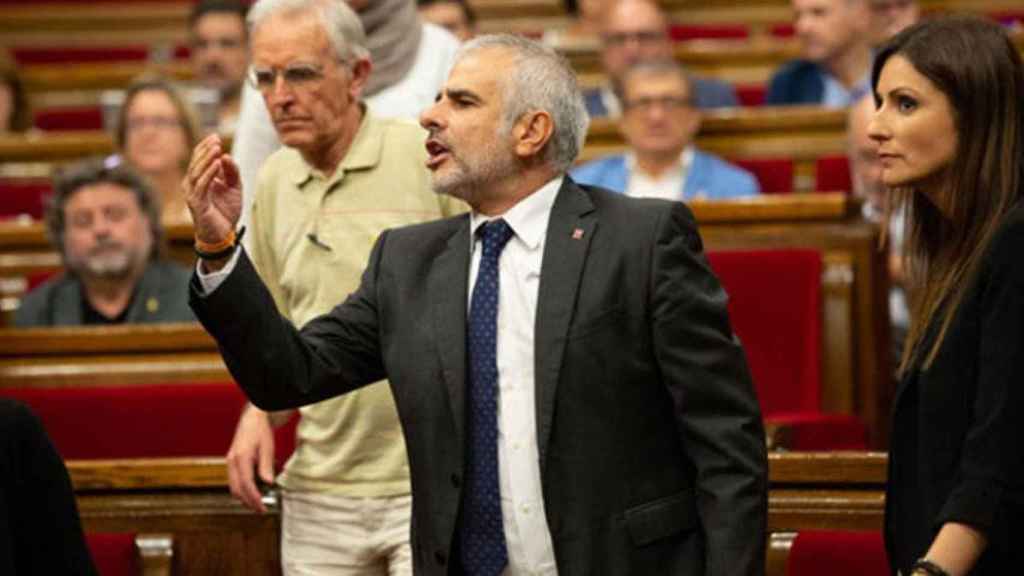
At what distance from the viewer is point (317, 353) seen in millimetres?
1514

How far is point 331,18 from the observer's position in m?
1.78

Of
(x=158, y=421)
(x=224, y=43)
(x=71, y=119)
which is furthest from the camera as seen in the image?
(x=71, y=119)

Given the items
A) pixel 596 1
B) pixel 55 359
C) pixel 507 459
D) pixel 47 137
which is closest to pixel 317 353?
pixel 507 459

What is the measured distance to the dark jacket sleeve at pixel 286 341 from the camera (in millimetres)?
1430

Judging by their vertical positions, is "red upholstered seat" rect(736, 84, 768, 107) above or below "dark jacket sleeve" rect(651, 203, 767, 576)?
above

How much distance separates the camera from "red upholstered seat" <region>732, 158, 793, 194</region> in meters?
3.18

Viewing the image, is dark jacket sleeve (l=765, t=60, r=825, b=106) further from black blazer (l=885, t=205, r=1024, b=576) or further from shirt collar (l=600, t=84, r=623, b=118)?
black blazer (l=885, t=205, r=1024, b=576)

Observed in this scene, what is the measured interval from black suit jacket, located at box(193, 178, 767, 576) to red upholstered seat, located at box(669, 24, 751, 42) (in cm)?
312

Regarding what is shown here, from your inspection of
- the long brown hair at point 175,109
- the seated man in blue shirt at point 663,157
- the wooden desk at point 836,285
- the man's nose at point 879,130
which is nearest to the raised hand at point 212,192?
the man's nose at point 879,130

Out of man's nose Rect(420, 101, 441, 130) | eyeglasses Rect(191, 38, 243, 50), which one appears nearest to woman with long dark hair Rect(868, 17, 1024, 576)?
man's nose Rect(420, 101, 441, 130)

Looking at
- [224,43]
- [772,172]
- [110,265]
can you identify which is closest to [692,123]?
[772,172]

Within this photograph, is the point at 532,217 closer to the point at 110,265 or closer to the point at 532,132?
the point at 532,132

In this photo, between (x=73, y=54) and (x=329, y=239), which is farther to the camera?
(x=73, y=54)

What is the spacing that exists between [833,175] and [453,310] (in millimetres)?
1777
